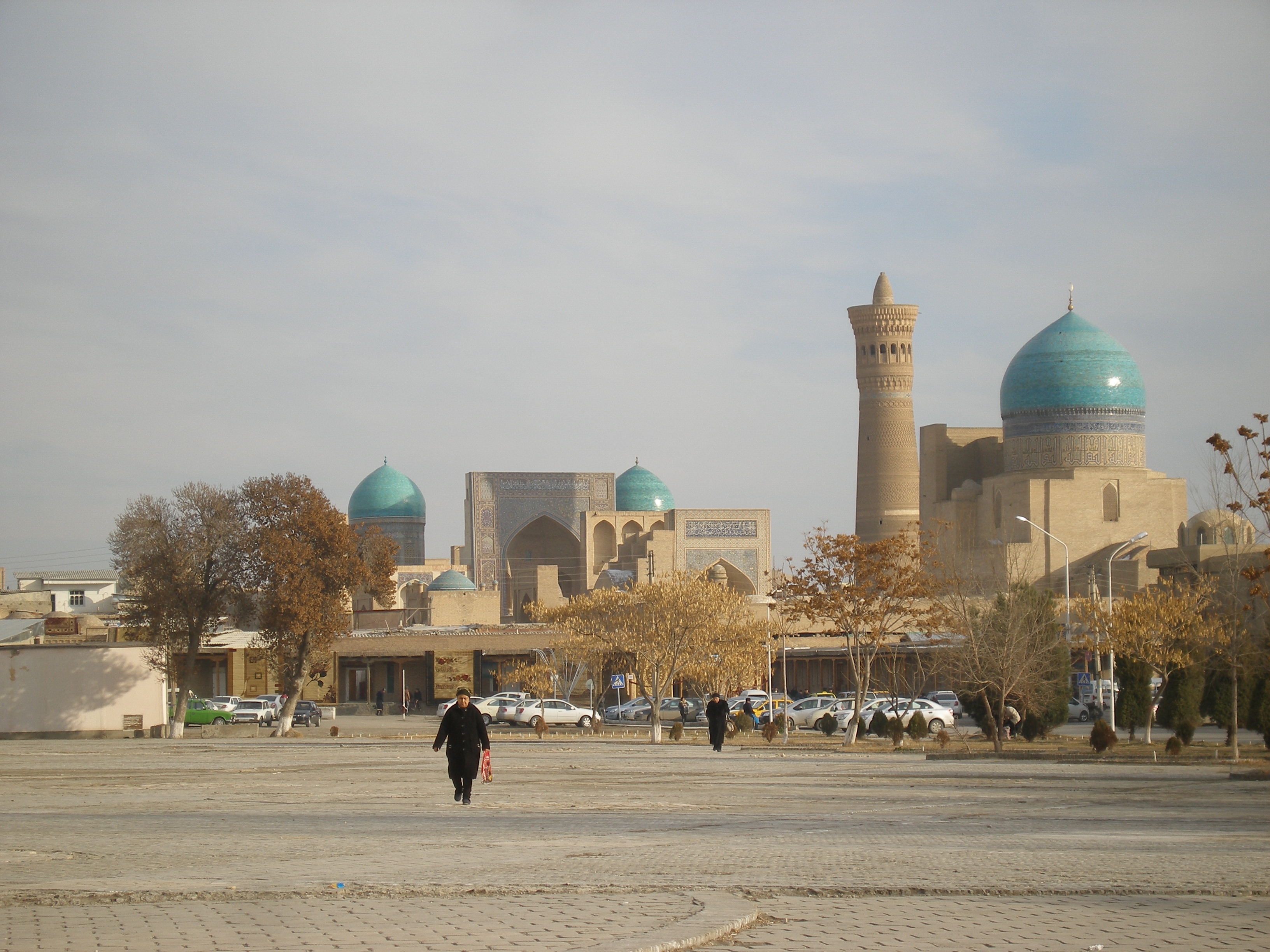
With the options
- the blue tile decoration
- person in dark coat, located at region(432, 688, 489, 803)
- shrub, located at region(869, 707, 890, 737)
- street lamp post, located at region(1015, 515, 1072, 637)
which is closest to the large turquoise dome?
street lamp post, located at region(1015, 515, 1072, 637)

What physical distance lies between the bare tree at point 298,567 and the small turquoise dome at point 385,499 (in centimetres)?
3974

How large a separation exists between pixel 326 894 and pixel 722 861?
7.77 feet

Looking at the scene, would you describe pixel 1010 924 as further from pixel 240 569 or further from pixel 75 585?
pixel 75 585

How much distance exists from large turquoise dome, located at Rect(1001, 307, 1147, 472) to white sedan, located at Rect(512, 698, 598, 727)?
2690 cm

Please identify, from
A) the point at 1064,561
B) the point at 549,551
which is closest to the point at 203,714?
the point at 1064,561

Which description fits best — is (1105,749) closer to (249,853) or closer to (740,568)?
(249,853)

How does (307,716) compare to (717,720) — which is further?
(307,716)

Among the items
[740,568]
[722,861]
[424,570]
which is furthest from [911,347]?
[722,861]

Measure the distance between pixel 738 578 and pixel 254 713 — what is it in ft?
91.9

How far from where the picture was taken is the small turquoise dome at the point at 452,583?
61.9 m

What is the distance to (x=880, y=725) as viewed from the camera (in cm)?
2717

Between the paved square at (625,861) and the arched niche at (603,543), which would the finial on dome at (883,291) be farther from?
the paved square at (625,861)

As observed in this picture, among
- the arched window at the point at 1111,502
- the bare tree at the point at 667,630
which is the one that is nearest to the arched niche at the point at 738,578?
the arched window at the point at 1111,502

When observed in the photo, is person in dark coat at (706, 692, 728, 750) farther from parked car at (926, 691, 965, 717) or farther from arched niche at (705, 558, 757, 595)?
arched niche at (705, 558, 757, 595)
